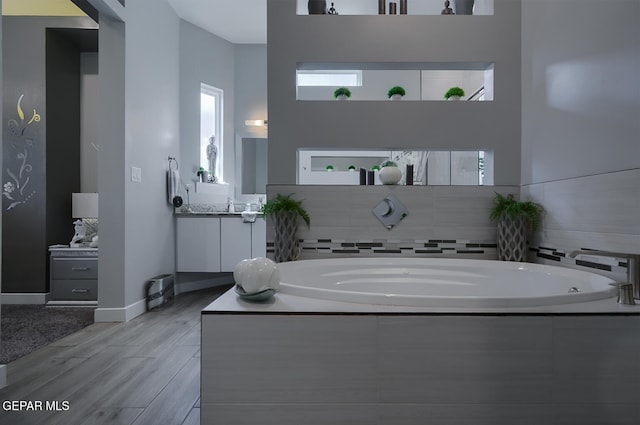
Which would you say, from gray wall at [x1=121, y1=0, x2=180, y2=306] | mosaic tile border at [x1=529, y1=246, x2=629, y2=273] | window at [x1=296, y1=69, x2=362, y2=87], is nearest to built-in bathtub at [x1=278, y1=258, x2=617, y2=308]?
mosaic tile border at [x1=529, y1=246, x2=629, y2=273]

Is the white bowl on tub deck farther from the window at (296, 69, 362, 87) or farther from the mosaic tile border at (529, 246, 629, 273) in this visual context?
the window at (296, 69, 362, 87)

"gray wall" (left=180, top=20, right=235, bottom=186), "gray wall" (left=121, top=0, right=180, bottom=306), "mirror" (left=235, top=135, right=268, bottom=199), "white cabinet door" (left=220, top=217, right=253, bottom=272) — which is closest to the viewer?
"gray wall" (left=121, top=0, right=180, bottom=306)

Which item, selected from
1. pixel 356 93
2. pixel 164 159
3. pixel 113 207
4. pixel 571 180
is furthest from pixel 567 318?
pixel 356 93

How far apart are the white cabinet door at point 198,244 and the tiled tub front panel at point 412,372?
284 cm

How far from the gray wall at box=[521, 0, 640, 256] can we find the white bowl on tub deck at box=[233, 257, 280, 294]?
1.36 metres

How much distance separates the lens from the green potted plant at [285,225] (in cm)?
225

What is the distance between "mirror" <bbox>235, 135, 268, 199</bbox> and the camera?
4.52m

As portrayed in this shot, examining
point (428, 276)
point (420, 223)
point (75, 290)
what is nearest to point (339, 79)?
point (420, 223)

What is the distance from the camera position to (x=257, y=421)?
1069mm

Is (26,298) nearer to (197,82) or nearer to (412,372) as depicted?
(197,82)

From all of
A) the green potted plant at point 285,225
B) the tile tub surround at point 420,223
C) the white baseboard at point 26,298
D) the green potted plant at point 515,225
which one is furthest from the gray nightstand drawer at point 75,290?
the green potted plant at point 515,225

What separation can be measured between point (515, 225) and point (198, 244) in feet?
9.76

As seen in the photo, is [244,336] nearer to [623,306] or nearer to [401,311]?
[401,311]

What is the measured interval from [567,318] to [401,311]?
0.50m
